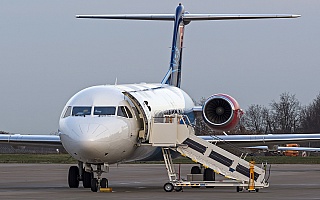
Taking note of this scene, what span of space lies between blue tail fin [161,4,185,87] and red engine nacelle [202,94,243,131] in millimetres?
4833

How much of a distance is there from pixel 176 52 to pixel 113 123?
1374 centimetres

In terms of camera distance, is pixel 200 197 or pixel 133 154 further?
pixel 133 154

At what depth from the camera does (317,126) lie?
96312 mm

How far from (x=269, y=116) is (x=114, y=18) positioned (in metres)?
76.1

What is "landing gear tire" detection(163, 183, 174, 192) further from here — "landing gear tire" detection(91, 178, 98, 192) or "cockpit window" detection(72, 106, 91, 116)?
"cockpit window" detection(72, 106, 91, 116)

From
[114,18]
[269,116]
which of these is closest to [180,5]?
[114,18]

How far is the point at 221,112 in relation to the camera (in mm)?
30828

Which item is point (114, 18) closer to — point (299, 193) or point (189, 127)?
point (189, 127)

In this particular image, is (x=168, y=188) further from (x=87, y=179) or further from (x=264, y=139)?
(x=264, y=139)

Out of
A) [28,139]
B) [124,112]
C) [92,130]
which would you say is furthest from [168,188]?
[28,139]

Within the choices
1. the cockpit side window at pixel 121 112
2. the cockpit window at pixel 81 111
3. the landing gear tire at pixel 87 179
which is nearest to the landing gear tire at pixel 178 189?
the cockpit side window at pixel 121 112

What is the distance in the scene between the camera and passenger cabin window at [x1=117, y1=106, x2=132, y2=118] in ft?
79.6

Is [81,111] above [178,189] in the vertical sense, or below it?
above

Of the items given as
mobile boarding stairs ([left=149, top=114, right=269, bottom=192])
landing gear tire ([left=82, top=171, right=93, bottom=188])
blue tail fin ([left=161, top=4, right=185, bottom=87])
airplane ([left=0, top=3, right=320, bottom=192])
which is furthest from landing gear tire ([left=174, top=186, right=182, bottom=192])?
blue tail fin ([left=161, top=4, right=185, bottom=87])
